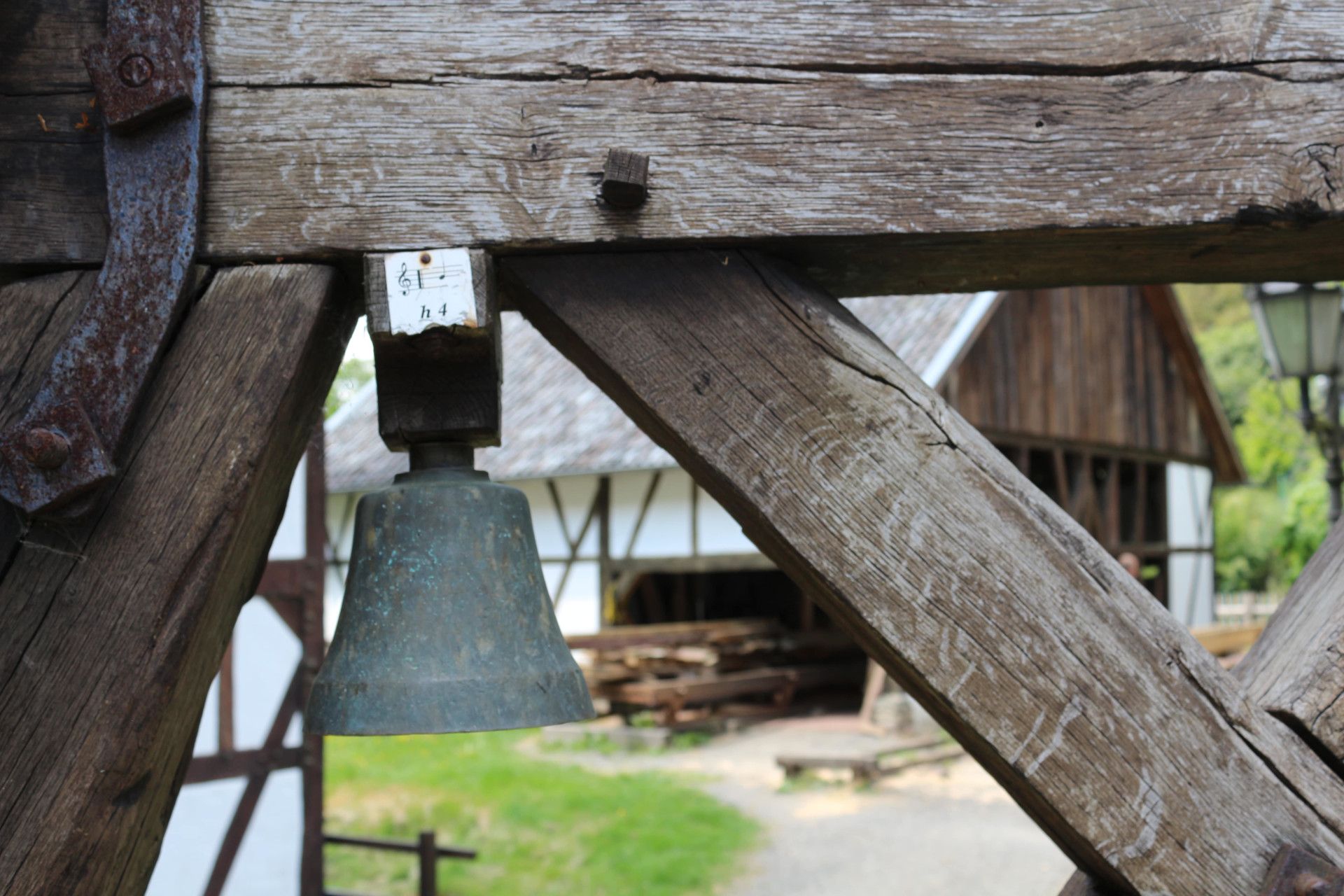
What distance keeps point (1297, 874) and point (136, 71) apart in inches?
60.9

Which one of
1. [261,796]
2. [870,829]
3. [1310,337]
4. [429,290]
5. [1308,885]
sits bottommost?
[870,829]

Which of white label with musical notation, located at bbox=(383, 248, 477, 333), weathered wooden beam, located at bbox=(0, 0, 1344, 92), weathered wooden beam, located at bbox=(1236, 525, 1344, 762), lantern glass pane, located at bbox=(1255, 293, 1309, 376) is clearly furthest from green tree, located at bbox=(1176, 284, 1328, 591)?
white label with musical notation, located at bbox=(383, 248, 477, 333)

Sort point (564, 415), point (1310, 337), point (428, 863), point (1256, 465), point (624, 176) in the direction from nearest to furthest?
point (624, 176) → point (1310, 337) → point (428, 863) → point (564, 415) → point (1256, 465)

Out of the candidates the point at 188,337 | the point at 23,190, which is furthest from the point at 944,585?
the point at 23,190

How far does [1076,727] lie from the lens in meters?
1.27

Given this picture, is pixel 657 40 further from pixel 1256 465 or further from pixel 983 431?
pixel 1256 465

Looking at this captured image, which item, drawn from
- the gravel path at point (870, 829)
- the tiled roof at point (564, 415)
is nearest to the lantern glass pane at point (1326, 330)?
the gravel path at point (870, 829)

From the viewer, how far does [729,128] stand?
53.4 inches

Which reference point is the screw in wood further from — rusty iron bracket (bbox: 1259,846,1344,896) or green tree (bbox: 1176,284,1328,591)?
green tree (bbox: 1176,284,1328,591)

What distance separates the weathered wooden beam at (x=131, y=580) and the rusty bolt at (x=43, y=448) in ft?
0.24

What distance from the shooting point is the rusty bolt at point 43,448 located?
3.93 ft

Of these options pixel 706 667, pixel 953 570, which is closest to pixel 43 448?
pixel 953 570

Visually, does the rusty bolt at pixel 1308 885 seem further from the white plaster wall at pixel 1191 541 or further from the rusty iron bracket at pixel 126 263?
the white plaster wall at pixel 1191 541

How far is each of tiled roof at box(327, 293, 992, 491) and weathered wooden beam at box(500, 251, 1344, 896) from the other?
800 centimetres
